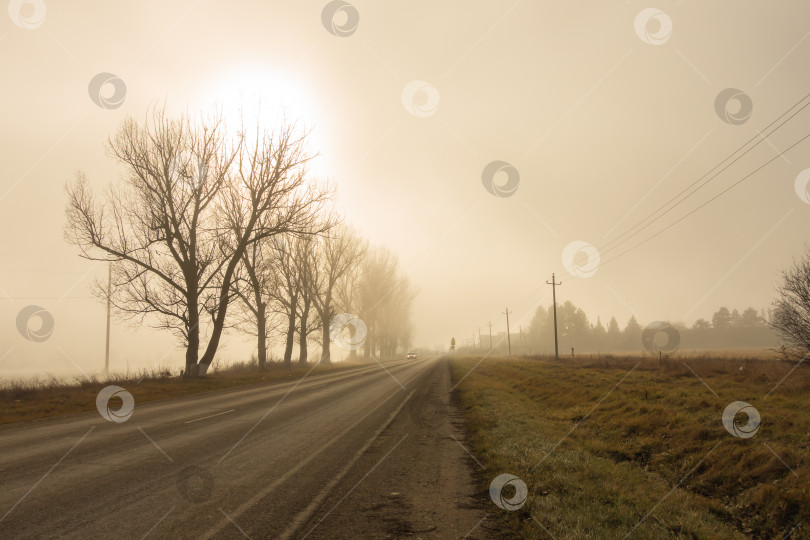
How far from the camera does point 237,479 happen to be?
19.6 ft

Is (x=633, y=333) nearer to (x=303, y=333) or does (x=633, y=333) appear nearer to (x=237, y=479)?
(x=303, y=333)

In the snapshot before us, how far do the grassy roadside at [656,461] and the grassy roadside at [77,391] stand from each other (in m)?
12.4

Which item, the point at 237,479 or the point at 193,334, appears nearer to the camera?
the point at 237,479

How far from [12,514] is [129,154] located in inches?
914

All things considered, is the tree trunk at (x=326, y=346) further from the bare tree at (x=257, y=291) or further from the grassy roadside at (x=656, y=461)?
the grassy roadside at (x=656, y=461)

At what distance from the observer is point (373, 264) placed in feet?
199

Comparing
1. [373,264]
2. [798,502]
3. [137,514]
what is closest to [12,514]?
[137,514]

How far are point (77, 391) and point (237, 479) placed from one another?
1546 cm

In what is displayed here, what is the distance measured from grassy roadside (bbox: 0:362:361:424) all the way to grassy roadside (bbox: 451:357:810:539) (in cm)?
1244

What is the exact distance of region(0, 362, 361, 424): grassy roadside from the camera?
1335 cm

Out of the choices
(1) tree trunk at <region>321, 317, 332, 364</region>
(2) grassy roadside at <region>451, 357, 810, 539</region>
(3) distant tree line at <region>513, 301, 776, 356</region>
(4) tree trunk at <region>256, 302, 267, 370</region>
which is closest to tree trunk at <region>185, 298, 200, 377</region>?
(4) tree trunk at <region>256, 302, 267, 370</region>

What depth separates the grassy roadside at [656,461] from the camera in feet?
17.0

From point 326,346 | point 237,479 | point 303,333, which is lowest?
point 237,479

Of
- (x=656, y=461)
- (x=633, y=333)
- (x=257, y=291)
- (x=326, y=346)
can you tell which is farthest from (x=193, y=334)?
(x=633, y=333)
